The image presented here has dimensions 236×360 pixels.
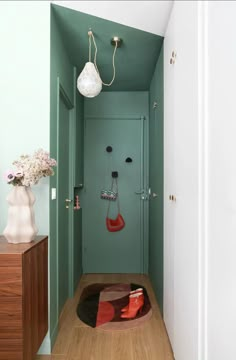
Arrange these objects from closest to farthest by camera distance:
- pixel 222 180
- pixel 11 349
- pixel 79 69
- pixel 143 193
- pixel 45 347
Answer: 1. pixel 222 180
2. pixel 11 349
3. pixel 45 347
4. pixel 79 69
5. pixel 143 193

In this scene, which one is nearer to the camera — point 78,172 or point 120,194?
Answer: point 78,172

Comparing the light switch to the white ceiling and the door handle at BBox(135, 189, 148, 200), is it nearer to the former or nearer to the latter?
the white ceiling

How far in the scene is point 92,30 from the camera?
2.28m

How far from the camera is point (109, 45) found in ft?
8.27

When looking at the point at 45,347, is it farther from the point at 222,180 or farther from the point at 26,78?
the point at 26,78

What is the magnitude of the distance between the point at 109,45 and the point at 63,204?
5.07 ft

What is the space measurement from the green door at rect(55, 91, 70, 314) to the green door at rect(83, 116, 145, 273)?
35.0 inches

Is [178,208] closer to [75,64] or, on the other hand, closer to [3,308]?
[3,308]

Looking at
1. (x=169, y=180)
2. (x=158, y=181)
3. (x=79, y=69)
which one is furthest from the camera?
(x=79, y=69)

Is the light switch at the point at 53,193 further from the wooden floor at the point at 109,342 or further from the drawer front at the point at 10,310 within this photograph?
the wooden floor at the point at 109,342

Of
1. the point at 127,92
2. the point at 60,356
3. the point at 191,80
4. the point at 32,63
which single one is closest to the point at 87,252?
the point at 60,356

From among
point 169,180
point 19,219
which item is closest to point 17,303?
point 19,219

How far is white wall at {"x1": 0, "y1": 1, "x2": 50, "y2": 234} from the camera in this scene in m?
1.96

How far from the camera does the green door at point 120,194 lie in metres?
3.76
